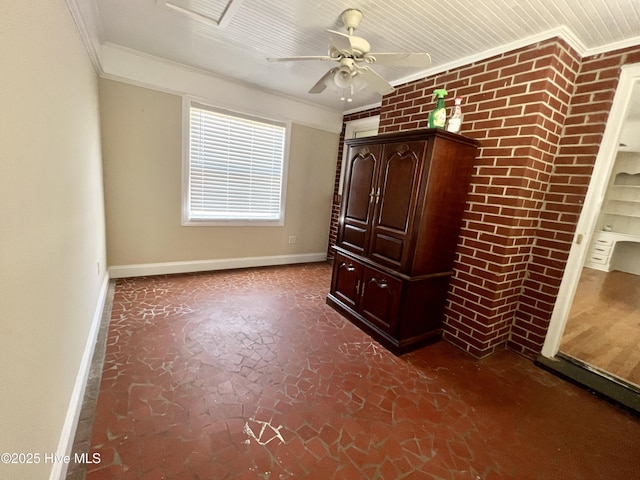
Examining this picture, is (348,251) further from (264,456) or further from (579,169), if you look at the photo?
(579,169)

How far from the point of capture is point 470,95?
2.23 m

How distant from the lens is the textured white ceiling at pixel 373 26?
1651mm

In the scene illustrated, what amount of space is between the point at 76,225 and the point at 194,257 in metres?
1.99

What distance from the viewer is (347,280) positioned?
272 centimetres

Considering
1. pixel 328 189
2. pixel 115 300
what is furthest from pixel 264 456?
pixel 328 189

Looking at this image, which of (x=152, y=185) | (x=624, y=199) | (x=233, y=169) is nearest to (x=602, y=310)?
(x=624, y=199)

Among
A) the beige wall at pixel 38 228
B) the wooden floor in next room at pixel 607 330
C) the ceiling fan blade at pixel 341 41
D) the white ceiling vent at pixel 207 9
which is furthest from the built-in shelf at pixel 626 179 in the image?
the beige wall at pixel 38 228

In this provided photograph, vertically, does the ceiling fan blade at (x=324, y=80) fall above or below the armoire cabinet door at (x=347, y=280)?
above

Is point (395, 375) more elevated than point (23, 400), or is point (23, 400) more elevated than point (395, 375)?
point (23, 400)

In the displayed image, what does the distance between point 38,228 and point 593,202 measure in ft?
10.7

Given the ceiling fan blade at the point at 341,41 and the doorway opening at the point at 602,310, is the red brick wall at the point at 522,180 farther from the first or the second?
the ceiling fan blade at the point at 341,41

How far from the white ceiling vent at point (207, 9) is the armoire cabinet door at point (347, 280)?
7.29ft

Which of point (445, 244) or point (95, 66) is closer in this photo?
point (445, 244)

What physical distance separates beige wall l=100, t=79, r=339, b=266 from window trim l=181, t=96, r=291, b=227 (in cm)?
6
